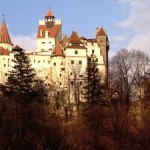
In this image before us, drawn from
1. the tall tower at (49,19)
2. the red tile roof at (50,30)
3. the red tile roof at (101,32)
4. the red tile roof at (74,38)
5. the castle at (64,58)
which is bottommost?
the castle at (64,58)

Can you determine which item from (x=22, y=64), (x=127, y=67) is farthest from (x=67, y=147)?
(x=127, y=67)

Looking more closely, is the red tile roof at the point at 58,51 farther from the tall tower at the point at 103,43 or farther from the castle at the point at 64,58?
the tall tower at the point at 103,43

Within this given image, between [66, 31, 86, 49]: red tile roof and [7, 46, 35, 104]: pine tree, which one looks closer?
[7, 46, 35, 104]: pine tree

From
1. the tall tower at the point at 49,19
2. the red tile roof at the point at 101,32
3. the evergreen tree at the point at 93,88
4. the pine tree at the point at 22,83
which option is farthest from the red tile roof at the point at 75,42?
the pine tree at the point at 22,83

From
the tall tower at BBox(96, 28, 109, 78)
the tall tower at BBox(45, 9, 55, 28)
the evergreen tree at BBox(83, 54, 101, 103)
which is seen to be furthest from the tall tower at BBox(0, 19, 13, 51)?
the evergreen tree at BBox(83, 54, 101, 103)

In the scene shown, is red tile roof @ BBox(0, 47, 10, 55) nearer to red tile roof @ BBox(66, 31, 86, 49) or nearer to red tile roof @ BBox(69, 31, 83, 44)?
red tile roof @ BBox(66, 31, 86, 49)

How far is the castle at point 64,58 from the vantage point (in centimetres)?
7944

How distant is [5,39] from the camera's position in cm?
8769

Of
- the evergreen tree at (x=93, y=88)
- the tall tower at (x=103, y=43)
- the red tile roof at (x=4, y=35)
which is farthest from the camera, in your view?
the red tile roof at (x=4, y=35)

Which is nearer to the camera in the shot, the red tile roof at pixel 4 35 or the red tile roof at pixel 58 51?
the red tile roof at pixel 58 51

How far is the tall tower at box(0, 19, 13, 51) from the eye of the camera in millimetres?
87125

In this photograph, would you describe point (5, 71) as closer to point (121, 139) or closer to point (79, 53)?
point (79, 53)

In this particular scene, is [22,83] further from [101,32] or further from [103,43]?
[101,32]

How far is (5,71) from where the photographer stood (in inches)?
3182
